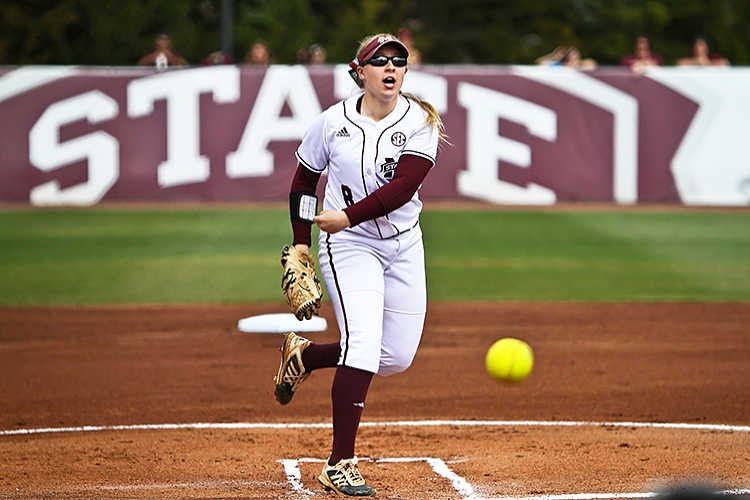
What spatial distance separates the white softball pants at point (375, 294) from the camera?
509 centimetres

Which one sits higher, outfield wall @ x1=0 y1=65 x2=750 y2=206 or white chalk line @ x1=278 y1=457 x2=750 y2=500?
outfield wall @ x1=0 y1=65 x2=750 y2=206

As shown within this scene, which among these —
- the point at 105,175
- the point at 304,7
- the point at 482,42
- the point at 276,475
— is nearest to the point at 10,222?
the point at 105,175

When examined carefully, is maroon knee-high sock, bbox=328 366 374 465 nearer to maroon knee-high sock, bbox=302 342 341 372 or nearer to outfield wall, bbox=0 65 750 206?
maroon knee-high sock, bbox=302 342 341 372

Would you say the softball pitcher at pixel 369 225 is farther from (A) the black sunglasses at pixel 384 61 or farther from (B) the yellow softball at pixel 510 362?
(B) the yellow softball at pixel 510 362

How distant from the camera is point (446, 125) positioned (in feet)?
65.3

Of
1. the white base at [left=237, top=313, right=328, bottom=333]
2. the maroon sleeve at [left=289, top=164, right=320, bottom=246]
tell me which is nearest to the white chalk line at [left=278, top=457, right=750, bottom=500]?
the maroon sleeve at [left=289, top=164, right=320, bottom=246]

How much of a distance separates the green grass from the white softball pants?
668cm

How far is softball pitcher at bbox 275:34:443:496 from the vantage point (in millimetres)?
5059

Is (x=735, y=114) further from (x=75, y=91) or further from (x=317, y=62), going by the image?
(x=75, y=91)

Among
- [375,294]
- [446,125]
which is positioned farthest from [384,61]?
[446,125]

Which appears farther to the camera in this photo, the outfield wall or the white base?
the outfield wall

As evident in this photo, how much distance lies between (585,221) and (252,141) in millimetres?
5990

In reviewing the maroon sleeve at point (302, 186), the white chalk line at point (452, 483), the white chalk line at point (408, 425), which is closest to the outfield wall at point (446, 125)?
the white chalk line at point (408, 425)

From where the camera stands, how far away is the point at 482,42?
3831cm
